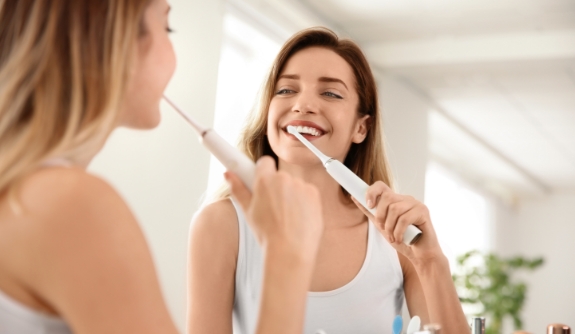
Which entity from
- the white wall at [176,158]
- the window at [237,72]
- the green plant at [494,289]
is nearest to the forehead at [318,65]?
the white wall at [176,158]

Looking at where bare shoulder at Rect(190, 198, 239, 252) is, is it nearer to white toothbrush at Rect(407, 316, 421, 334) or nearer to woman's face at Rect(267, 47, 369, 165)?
woman's face at Rect(267, 47, 369, 165)

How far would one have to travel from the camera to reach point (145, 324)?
57 cm

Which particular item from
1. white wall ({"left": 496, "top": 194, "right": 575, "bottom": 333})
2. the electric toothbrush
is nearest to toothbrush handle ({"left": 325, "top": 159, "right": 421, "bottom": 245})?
the electric toothbrush

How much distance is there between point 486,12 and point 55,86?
3.17m

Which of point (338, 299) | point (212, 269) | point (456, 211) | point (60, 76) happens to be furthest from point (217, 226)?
point (456, 211)

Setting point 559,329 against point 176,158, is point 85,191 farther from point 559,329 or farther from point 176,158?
point 176,158

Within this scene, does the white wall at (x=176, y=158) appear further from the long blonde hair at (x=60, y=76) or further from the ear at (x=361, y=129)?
the long blonde hair at (x=60, y=76)

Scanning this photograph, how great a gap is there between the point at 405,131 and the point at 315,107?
3316mm

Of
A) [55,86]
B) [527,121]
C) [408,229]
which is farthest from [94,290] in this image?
[527,121]

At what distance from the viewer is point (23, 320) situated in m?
0.57

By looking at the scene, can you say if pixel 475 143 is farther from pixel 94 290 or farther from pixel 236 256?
pixel 94 290

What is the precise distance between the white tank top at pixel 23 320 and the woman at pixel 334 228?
0.65 m

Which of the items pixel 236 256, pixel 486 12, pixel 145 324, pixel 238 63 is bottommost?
pixel 145 324

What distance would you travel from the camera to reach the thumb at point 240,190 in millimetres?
719
